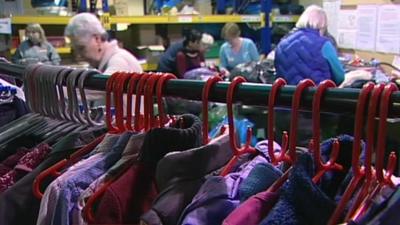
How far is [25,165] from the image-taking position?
3.03 ft

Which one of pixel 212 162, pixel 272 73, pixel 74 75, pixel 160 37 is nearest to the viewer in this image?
pixel 212 162

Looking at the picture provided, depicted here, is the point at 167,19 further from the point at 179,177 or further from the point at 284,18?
the point at 179,177

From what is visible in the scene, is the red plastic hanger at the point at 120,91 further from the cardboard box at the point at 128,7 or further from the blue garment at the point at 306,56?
the cardboard box at the point at 128,7

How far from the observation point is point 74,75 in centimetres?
97

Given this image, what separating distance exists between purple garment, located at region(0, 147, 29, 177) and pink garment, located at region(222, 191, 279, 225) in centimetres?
56

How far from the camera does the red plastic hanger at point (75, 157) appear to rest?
32.7 inches

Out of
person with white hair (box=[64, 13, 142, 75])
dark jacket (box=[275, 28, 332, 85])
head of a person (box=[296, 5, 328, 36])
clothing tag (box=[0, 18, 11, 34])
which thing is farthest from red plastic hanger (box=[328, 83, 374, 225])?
head of a person (box=[296, 5, 328, 36])

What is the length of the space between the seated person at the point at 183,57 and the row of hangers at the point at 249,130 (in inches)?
118

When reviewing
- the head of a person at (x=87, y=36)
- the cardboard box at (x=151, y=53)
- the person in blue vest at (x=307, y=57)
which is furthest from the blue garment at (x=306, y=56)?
the cardboard box at (x=151, y=53)

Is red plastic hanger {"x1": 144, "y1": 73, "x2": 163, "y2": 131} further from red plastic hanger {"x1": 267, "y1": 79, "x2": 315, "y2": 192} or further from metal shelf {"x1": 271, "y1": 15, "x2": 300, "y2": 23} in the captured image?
metal shelf {"x1": 271, "y1": 15, "x2": 300, "y2": 23}

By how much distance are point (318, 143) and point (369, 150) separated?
6 cm

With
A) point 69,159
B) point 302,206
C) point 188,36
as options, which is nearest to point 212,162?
point 302,206

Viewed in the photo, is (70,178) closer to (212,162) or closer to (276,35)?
(212,162)

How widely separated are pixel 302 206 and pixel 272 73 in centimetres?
288
